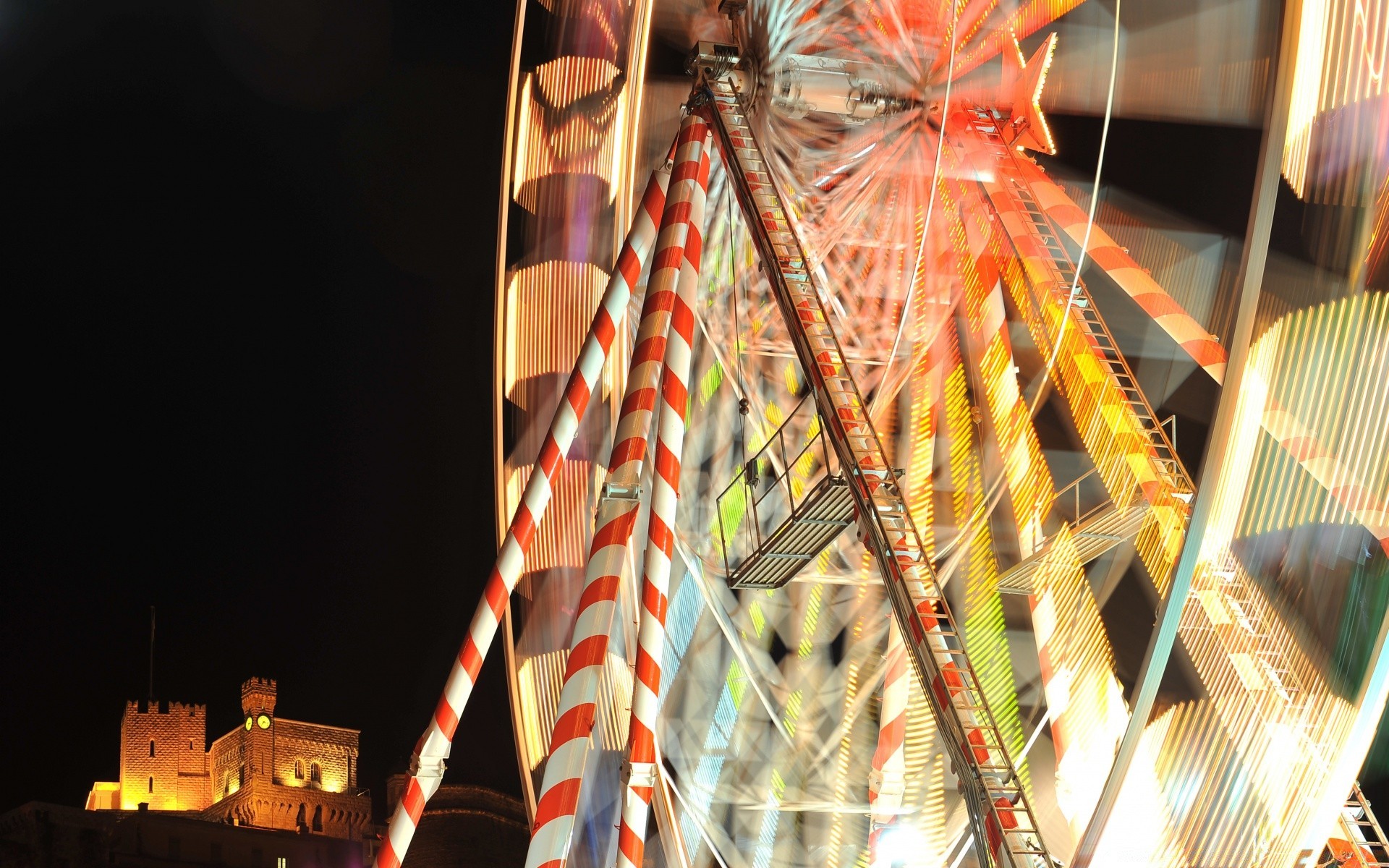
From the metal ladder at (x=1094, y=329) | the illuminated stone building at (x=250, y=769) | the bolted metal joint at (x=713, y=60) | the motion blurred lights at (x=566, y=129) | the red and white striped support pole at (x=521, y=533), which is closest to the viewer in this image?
the metal ladder at (x=1094, y=329)

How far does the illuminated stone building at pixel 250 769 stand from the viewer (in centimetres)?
5119

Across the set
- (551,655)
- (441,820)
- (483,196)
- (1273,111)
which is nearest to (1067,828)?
(551,655)

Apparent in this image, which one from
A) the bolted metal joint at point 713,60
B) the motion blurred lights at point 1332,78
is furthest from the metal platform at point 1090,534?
the bolted metal joint at point 713,60

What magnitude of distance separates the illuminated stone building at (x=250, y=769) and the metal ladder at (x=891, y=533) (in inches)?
1936

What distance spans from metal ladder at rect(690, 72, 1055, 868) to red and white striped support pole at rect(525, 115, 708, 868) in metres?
0.31

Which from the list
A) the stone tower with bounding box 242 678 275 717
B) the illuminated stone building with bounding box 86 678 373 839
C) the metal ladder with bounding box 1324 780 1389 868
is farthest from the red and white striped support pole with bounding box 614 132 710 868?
the stone tower with bounding box 242 678 275 717

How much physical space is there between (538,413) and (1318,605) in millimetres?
5897

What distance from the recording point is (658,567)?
19.7 ft

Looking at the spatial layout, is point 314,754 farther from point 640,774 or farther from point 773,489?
point 640,774

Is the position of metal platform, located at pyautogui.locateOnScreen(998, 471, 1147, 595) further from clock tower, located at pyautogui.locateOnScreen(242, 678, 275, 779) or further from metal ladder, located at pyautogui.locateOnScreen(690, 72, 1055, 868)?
clock tower, located at pyautogui.locateOnScreen(242, 678, 275, 779)

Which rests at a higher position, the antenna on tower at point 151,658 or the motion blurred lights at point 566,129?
the motion blurred lights at point 566,129

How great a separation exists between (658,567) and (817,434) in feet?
3.00

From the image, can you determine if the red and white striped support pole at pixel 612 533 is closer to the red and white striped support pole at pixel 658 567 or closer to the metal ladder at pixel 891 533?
the red and white striped support pole at pixel 658 567

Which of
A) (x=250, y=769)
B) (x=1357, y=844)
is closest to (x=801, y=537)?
(x=1357, y=844)
